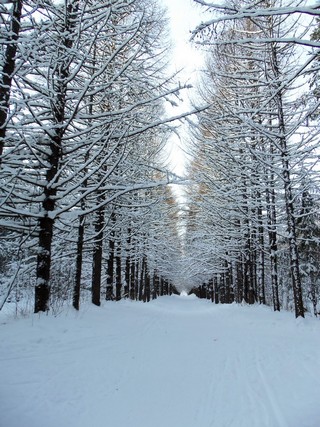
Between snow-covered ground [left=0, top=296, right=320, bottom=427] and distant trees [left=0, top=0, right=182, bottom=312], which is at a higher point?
distant trees [left=0, top=0, right=182, bottom=312]

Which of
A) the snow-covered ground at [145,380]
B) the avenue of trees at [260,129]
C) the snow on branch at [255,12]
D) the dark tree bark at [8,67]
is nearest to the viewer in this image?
the snow-covered ground at [145,380]

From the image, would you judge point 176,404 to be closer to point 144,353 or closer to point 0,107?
point 144,353

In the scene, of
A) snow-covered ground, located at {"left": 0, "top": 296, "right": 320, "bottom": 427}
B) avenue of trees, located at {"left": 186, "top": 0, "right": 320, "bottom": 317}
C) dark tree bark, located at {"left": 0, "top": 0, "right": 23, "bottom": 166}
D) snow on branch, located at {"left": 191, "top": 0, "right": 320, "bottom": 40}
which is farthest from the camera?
avenue of trees, located at {"left": 186, "top": 0, "right": 320, "bottom": 317}

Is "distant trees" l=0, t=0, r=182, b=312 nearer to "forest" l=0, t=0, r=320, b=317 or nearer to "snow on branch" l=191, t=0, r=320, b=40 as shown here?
"forest" l=0, t=0, r=320, b=317

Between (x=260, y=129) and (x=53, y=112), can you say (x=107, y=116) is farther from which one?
(x=260, y=129)

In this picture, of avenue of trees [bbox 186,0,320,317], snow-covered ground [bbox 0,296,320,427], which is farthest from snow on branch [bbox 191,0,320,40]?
snow-covered ground [bbox 0,296,320,427]

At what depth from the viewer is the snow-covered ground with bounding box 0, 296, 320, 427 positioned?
272 centimetres

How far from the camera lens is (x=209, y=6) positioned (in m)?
3.63

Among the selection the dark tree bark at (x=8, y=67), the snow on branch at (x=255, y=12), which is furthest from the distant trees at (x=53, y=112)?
the snow on branch at (x=255, y=12)

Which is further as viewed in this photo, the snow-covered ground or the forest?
the forest

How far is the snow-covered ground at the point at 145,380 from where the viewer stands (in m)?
2.72

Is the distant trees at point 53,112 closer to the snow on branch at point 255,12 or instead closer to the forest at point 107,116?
the forest at point 107,116

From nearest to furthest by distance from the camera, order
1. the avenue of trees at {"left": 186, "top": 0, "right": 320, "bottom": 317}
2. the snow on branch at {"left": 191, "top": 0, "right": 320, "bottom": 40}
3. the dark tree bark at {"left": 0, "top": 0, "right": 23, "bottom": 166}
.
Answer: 1. the snow on branch at {"left": 191, "top": 0, "right": 320, "bottom": 40}
2. the dark tree bark at {"left": 0, "top": 0, "right": 23, "bottom": 166}
3. the avenue of trees at {"left": 186, "top": 0, "right": 320, "bottom": 317}

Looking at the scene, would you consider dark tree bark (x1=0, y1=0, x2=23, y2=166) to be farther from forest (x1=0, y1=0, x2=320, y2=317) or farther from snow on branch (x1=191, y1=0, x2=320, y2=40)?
snow on branch (x1=191, y1=0, x2=320, y2=40)
